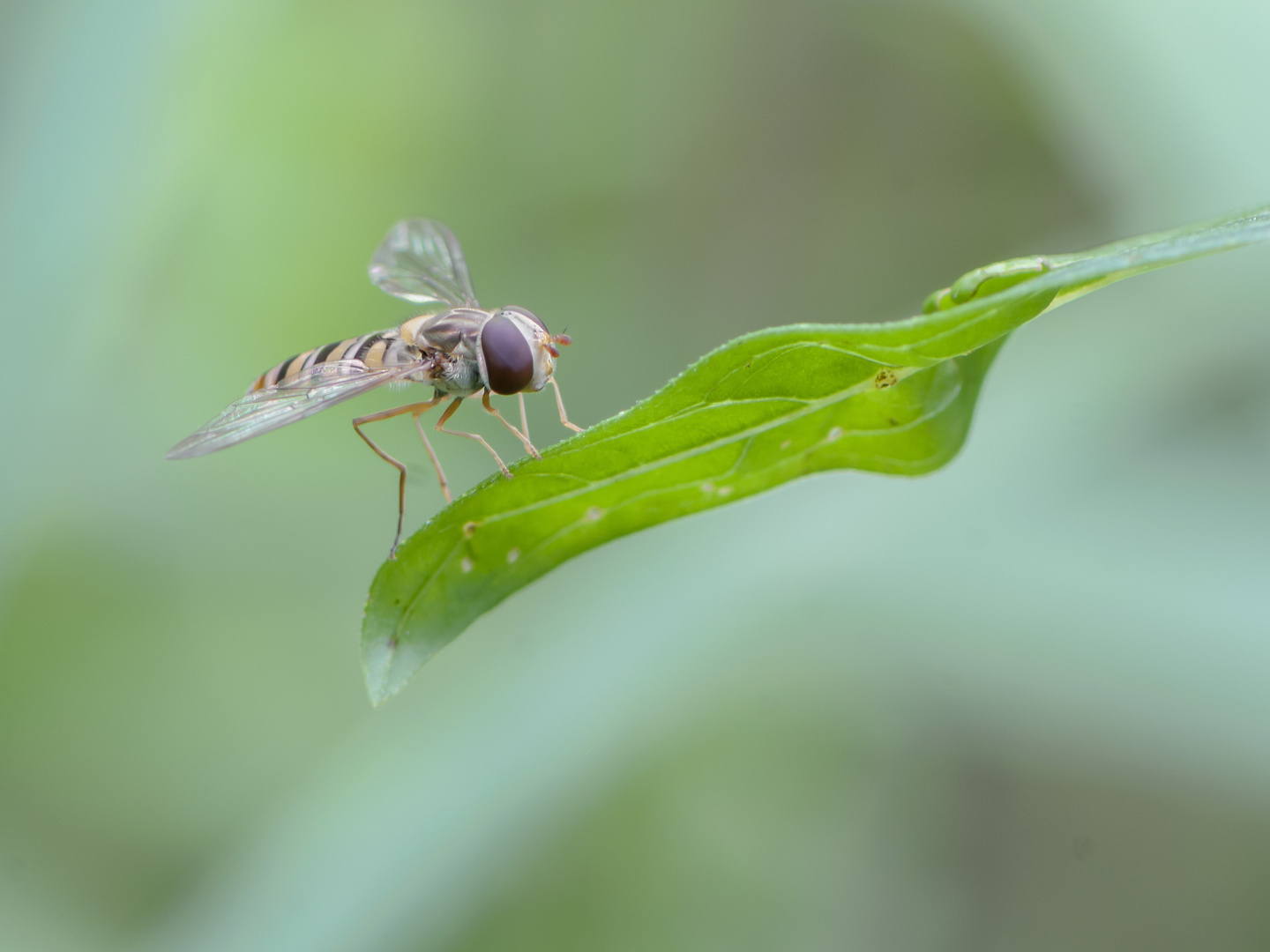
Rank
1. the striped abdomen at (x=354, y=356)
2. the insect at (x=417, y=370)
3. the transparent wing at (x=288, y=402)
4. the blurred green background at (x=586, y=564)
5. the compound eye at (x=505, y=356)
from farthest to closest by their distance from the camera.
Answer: the blurred green background at (x=586, y=564) → the striped abdomen at (x=354, y=356) → the compound eye at (x=505, y=356) → the insect at (x=417, y=370) → the transparent wing at (x=288, y=402)

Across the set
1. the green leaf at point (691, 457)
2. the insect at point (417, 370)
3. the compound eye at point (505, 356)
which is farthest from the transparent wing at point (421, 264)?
the green leaf at point (691, 457)

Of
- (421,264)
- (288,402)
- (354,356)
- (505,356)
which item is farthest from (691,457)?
(421,264)

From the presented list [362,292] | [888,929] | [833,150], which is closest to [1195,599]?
[888,929]

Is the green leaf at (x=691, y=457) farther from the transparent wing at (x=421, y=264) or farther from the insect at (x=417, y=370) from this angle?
the transparent wing at (x=421, y=264)

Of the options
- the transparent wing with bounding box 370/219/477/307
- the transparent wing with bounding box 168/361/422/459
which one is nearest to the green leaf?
the transparent wing with bounding box 168/361/422/459

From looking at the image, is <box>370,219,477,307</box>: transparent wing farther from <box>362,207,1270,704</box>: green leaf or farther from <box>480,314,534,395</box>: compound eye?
<box>362,207,1270,704</box>: green leaf
